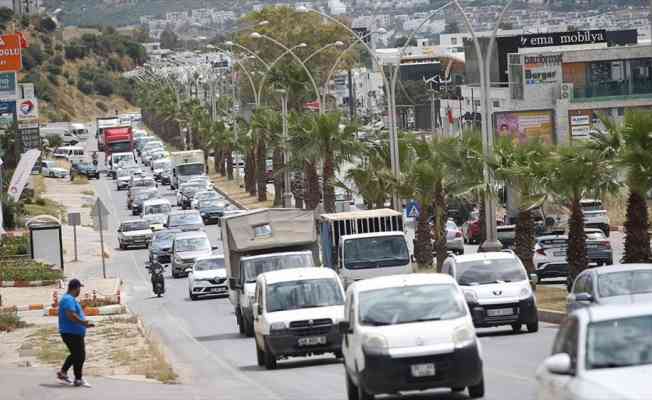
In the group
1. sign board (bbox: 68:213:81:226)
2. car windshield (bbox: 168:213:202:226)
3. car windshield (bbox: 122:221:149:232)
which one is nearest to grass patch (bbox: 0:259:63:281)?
sign board (bbox: 68:213:81:226)

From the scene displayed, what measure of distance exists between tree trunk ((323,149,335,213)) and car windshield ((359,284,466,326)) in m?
40.1

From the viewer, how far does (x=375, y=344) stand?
17.6 meters

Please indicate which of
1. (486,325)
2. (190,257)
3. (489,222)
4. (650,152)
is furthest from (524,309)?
(190,257)

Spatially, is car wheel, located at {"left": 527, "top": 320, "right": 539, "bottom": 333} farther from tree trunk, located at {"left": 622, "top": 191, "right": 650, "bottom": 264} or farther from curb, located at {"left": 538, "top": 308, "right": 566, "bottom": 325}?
tree trunk, located at {"left": 622, "top": 191, "right": 650, "bottom": 264}

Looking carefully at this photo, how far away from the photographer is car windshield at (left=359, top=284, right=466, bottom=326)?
1819 centimetres

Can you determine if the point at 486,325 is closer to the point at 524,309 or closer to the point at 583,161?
the point at 524,309

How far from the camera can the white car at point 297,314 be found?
24.8m

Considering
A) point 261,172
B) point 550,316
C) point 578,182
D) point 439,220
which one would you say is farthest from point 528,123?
point 550,316

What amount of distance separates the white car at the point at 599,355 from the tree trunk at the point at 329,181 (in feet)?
151

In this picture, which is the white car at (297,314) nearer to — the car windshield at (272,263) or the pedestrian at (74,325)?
the pedestrian at (74,325)

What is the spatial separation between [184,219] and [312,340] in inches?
1855

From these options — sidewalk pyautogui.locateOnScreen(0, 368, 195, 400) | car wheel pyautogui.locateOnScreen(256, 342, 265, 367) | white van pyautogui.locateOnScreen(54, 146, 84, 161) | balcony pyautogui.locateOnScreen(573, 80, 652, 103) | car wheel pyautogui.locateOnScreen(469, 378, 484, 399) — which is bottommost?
car wheel pyautogui.locateOnScreen(256, 342, 265, 367)

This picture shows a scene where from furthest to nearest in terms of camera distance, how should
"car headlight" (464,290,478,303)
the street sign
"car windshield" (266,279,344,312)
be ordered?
1. the street sign
2. "car headlight" (464,290,478,303)
3. "car windshield" (266,279,344,312)

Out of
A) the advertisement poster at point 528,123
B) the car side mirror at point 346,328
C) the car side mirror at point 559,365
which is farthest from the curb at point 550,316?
the advertisement poster at point 528,123
